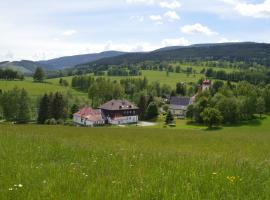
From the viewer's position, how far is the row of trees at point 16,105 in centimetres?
11331

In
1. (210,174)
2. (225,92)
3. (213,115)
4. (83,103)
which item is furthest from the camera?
(83,103)

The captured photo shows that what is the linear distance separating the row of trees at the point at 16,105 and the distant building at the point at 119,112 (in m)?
28.3

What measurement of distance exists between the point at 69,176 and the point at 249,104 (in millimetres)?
110129

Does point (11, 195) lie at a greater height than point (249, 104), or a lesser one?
greater

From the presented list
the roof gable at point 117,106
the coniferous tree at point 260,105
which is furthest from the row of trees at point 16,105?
the coniferous tree at point 260,105

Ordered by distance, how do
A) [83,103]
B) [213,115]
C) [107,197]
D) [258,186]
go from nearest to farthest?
1. [107,197]
2. [258,186]
3. [213,115]
4. [83,103]

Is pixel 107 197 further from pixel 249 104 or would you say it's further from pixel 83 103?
pixel 83 103

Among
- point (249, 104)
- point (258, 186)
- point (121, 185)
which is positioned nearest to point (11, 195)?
point (121, 185)

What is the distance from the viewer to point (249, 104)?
113 metres

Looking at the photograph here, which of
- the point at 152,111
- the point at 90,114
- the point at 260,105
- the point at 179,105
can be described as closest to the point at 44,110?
the point at 90,114

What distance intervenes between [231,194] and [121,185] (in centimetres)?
242

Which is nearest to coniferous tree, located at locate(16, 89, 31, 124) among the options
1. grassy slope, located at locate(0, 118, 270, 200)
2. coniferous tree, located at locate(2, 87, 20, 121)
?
coniferous tree, located at locate(2, 87, 20, 121)

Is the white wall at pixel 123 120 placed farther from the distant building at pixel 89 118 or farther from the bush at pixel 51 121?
the bush at pixel 51 121

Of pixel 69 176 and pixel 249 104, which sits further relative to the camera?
pixel 249 104
